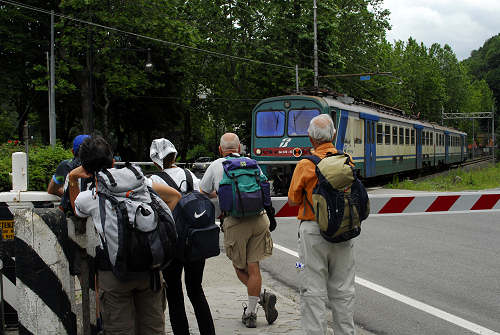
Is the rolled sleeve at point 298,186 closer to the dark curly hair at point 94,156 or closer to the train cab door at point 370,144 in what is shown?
the dark curly hair at point 94,156

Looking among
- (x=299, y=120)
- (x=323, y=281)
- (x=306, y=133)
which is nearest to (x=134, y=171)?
(x=323, y=281)

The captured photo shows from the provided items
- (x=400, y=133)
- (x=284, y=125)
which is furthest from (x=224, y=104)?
(x=284, y=125)

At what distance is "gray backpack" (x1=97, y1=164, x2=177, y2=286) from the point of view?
3.46 m

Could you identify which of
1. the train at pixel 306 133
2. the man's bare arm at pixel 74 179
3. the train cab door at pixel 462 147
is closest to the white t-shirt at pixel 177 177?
the man's bare arm at pixel 74 179

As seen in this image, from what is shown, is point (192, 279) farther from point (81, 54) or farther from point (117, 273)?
point (81, 54)

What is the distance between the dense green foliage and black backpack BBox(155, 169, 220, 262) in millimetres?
16546

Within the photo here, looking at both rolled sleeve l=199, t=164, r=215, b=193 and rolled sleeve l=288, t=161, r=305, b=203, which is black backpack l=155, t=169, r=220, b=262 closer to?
rolled sleeve l=288, t=161, r=305, b=203

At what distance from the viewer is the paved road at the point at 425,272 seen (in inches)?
215

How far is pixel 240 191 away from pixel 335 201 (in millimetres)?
1006

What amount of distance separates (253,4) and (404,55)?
1630 inches

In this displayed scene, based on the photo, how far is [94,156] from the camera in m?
3.71

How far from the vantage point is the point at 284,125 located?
59.5ft

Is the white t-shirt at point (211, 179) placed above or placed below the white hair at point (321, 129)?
below

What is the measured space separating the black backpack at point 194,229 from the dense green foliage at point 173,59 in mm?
16546
